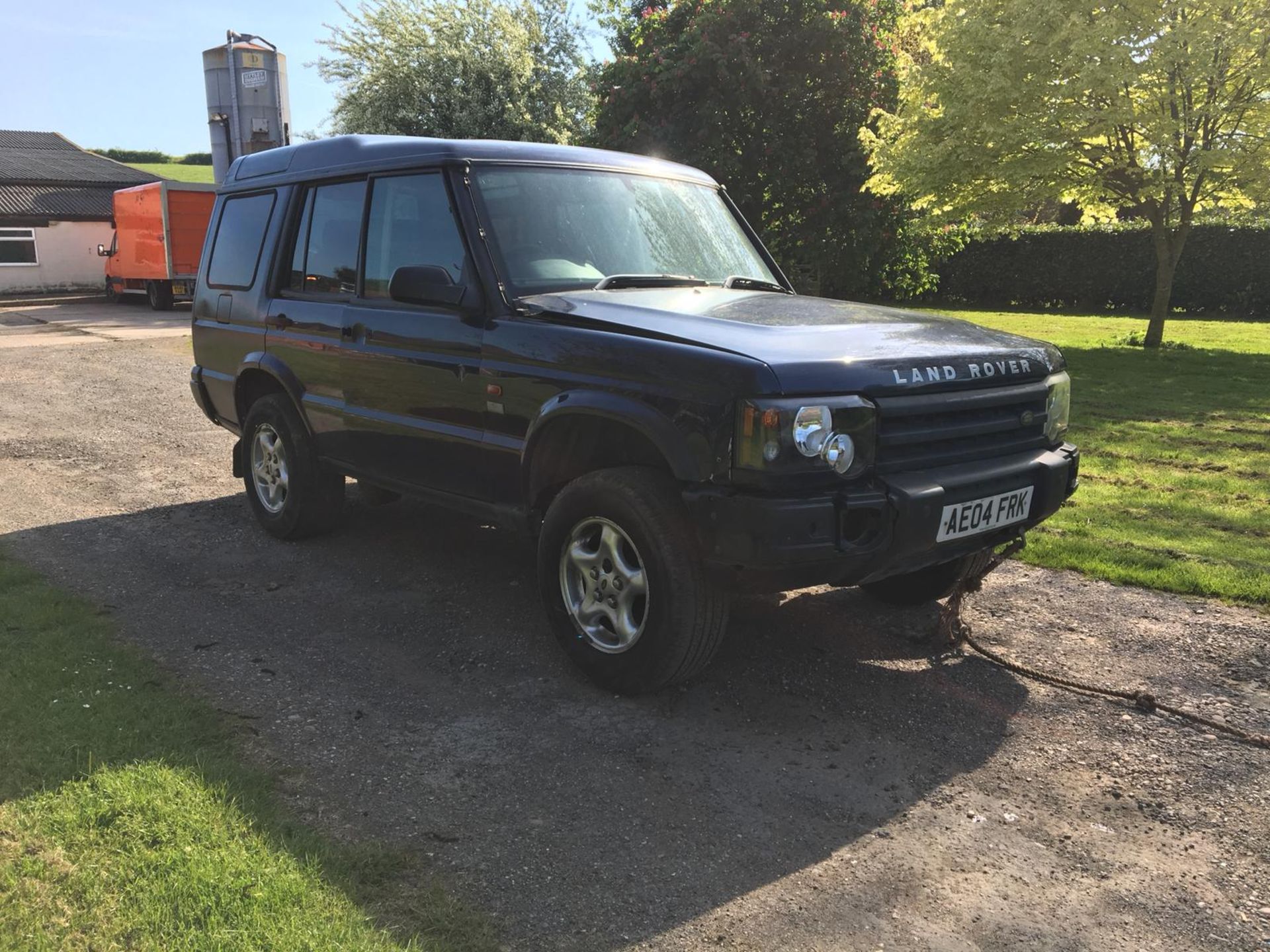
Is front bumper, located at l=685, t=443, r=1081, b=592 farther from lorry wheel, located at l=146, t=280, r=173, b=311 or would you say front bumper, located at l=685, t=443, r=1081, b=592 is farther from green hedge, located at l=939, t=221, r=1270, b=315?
lorry wheel, located at l=146, t=280, r=173, b=311

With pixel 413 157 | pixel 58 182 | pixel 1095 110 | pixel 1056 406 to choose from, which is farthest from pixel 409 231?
pixel 58 182

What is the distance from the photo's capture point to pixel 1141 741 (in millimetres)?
3580

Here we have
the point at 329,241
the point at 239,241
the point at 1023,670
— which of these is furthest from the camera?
the point at 239,241

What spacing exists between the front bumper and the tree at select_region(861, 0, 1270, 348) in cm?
1258

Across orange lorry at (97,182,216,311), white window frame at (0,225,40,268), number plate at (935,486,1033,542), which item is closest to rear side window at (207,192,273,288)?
number plate at (935,486,1033,542)

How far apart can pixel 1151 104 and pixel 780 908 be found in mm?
15334

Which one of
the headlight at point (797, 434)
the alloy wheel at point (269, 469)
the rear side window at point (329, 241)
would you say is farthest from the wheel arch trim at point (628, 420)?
the alloy wheel at point (269, 469)

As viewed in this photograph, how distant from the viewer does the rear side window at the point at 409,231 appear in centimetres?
451

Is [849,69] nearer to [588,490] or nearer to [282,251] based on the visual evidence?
[282,251]

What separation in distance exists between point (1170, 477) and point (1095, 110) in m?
9.03

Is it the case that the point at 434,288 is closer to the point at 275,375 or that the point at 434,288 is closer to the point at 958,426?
the point at 275,375

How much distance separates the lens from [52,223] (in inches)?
1309

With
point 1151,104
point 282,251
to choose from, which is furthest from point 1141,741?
point 1151,104

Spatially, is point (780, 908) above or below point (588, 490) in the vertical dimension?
below
